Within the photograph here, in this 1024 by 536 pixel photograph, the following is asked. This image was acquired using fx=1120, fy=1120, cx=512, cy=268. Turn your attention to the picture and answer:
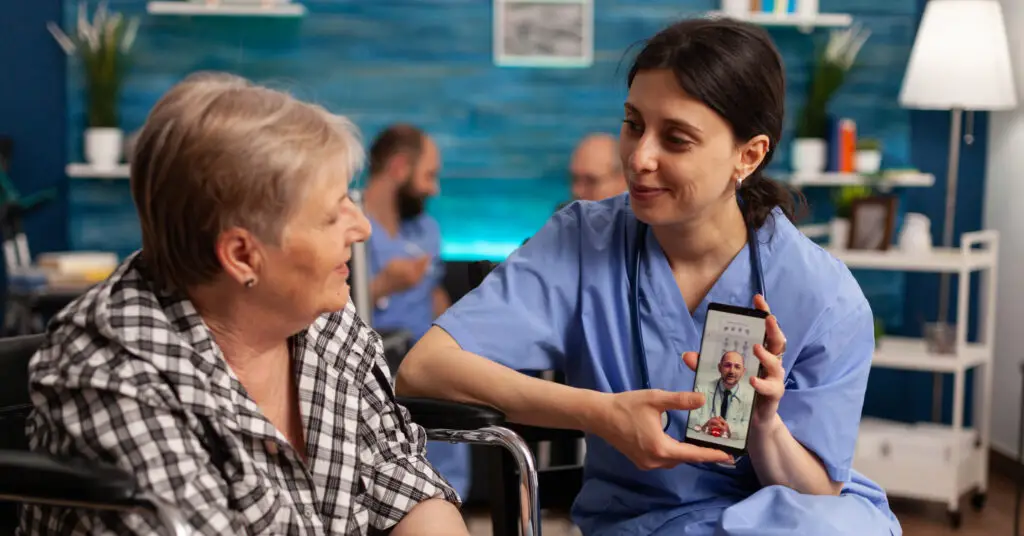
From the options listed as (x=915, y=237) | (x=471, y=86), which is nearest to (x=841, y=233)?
(x=915, y=237)

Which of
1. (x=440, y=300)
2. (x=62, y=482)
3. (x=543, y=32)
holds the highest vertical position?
(x=543, y=32)

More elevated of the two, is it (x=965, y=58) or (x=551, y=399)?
(x=965, y=58)

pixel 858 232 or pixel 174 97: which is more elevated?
pixel 174 97

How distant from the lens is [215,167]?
115 centimetres

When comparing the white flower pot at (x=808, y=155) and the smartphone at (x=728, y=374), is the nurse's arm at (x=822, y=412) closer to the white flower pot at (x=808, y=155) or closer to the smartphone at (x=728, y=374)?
the smartphone at (x=728, y=374)

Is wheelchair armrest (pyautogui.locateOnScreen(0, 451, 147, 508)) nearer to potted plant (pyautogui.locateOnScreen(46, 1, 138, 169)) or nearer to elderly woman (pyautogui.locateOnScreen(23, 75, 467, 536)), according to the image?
elderly woman (pyautogui.locateOnScreen(23, 75, 467, 536))

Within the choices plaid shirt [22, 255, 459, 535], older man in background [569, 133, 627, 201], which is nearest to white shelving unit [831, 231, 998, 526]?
older man in background [569, 133, 627, 201]

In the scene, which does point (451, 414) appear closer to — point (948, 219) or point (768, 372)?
point (768, 372)

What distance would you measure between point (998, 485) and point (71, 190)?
3.64m

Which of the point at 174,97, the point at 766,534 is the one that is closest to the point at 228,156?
the point at 174,97

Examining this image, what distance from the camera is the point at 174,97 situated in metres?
1.16

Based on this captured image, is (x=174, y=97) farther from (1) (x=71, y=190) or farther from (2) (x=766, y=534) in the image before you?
(1) (x=71, y=190)

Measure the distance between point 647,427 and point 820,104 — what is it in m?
3.16

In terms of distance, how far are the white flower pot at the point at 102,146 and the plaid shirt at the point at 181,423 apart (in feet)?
10.3
